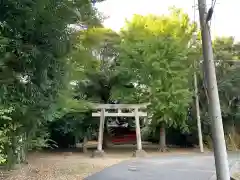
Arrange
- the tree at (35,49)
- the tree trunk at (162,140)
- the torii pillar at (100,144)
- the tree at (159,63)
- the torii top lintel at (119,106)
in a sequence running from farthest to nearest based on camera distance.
Answer: 1. the tree trunk at (162,140)
2. the tree at (159,63)
3. the torii top lintel at (119,106)
4. the torii pillar at (100,144)
5. the tree at (35,49)

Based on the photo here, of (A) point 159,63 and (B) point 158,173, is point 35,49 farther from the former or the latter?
(A) point 159,63

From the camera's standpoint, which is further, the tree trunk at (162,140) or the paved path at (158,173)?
the tree trunk at (162,140)

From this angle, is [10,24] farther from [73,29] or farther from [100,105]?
[100,105]

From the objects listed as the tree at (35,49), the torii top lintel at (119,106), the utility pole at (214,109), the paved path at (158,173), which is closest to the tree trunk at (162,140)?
the torii top lintel at (119,106)

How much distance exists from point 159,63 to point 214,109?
10963mm

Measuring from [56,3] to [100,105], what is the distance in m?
10.6

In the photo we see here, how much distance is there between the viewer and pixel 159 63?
14.1m

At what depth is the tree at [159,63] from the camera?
14180 mm

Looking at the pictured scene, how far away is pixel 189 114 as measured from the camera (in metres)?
16.4

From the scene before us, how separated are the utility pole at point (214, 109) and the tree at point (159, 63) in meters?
10.7

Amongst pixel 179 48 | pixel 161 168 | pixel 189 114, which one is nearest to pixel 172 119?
pixel 189 114

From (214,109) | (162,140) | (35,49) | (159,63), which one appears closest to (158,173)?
(214,109)

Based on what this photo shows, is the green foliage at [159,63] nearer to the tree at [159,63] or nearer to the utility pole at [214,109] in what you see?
the tree at [159,63]

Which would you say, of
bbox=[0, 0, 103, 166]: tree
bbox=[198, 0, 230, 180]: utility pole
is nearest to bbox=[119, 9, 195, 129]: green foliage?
bbox=[0, 0, 103, 166]: tree
